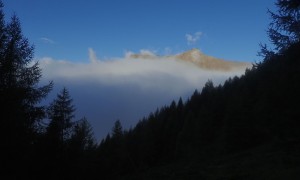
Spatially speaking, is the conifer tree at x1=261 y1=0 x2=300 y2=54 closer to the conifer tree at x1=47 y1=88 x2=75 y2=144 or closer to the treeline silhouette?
the treeline silhouette

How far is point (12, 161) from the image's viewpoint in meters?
15.8

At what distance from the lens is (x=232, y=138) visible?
168 ft

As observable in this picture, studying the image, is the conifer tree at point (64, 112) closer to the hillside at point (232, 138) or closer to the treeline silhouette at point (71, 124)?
the treeline silhouette at point (71, 124)

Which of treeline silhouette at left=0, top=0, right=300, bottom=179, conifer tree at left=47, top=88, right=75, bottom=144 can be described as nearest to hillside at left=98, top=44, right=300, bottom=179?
treeline silhouette at left=0, top=0, right=300, bottom=179

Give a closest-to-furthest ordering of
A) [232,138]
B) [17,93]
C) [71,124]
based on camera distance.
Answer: [17,93] < [71,124] < [232,138]

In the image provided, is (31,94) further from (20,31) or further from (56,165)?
(56,165)

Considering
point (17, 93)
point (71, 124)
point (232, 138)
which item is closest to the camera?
point (17, 93)

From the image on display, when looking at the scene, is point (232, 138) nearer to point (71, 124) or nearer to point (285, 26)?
point (71, 124)

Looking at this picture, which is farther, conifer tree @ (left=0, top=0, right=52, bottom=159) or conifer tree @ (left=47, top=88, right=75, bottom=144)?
conifer tree @ (left=47, top=88, right=75, bottom=144)

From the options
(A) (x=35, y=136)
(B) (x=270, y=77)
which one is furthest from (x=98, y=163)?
(B) (x=270, y=77)

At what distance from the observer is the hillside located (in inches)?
699

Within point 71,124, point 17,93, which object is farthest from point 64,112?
point 17,93

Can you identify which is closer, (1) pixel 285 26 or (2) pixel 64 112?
(1) pixel 285 26

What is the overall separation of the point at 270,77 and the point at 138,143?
83300 millimetres
